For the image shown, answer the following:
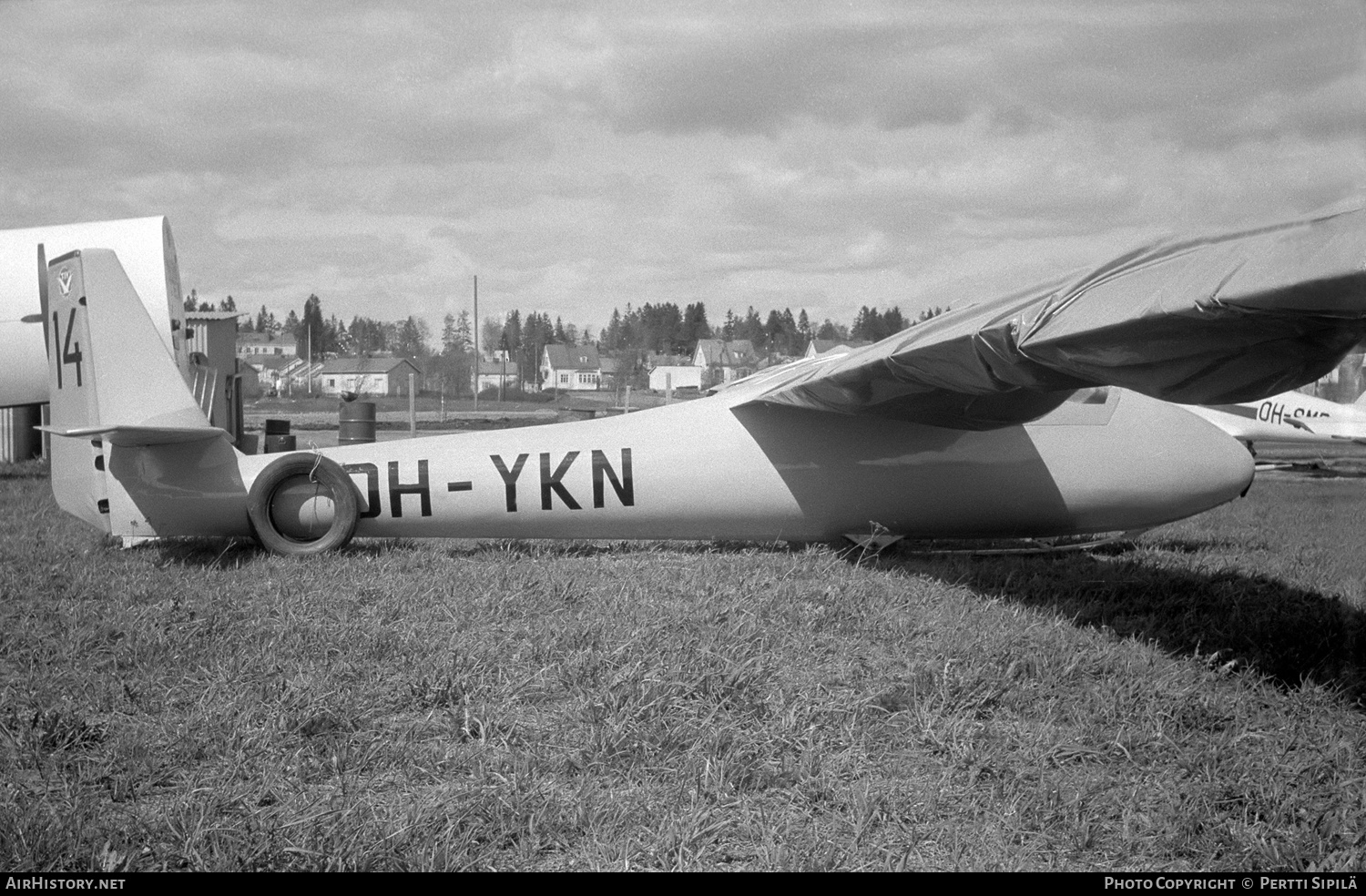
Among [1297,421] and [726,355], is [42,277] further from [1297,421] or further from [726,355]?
[726,355]

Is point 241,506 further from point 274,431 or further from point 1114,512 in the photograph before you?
point 274,431

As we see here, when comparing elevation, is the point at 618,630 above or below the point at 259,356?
below

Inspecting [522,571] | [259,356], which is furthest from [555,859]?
[259,356]

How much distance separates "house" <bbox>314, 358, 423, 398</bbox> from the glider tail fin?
59894 mm

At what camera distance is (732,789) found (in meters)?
3.51

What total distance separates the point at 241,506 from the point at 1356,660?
23.5 ft

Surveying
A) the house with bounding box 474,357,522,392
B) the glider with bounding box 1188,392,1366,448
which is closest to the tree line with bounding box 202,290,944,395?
the house with bounding box 474,357,522,392

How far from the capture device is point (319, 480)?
25.0 feet

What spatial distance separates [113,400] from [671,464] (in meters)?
4.05

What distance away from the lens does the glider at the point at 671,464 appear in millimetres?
7219

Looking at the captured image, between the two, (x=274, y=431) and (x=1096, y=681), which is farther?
(x=274, y=431)

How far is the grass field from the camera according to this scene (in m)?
3.13

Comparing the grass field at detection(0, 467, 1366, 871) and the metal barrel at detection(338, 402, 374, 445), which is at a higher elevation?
the metal barrel at detection(338, 402, 374, 445)

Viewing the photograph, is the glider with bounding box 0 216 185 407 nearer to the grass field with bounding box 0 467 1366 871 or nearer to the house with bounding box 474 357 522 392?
the grass field with bounding box 0 467 1366 871
